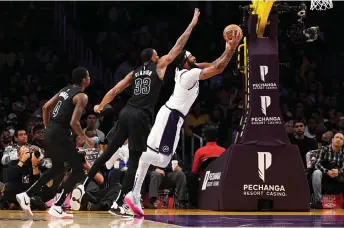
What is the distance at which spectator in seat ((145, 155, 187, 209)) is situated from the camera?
14.4 meters

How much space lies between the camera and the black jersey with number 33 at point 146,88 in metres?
10.4

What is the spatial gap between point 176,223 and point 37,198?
4927mm

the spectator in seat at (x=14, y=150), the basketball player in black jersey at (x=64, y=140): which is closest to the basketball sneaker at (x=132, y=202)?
the basketball player in black jersey at (x=64, y=140)

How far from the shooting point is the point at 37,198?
13.4 m

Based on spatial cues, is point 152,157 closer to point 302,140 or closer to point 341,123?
point 302,140

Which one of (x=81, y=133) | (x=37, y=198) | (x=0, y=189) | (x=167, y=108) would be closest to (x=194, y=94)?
(x=167, y=108)

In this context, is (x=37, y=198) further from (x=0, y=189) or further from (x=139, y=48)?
(x=139, y=48)

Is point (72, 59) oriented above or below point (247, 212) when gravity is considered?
above

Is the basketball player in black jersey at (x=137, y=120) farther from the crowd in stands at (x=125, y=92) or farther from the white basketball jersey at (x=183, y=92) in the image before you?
the crowd in stands at (x=125, y=92)

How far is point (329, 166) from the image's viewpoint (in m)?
14.6

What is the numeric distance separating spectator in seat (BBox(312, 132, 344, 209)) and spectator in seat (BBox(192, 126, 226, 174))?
194 centimetres

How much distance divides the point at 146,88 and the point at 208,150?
12.4ft

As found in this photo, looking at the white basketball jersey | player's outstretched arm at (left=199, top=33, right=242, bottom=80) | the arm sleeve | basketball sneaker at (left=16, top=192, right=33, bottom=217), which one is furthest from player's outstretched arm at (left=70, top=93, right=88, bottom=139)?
player's outstretched arm at (left=199, top=33, right=242, bottom=80)

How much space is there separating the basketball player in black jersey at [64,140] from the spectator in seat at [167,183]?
420 cm
